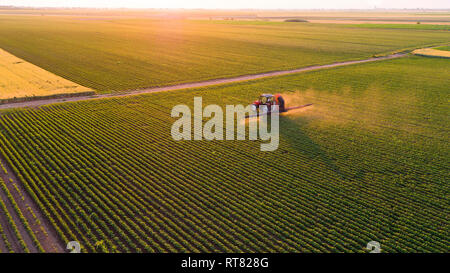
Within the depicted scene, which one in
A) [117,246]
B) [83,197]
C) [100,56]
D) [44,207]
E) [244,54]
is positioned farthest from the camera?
[244,54]

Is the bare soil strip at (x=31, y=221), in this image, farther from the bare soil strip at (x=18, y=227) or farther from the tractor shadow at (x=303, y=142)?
the tractor shadow at (x=303, y=142)

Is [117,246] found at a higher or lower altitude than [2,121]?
lower

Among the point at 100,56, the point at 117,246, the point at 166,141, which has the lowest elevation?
the point at 117,246

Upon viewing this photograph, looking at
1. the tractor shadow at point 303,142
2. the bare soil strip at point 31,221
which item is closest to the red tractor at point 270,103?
the tractor shadow at point 303,142

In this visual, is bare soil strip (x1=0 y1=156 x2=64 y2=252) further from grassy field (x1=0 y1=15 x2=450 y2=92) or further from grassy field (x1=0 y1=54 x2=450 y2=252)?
grassy field (x1=0 y1=15 x2=450 y2=92)

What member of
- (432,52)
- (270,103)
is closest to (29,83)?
(270,103)

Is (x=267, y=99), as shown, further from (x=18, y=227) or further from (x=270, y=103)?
(x=18, y=227)
